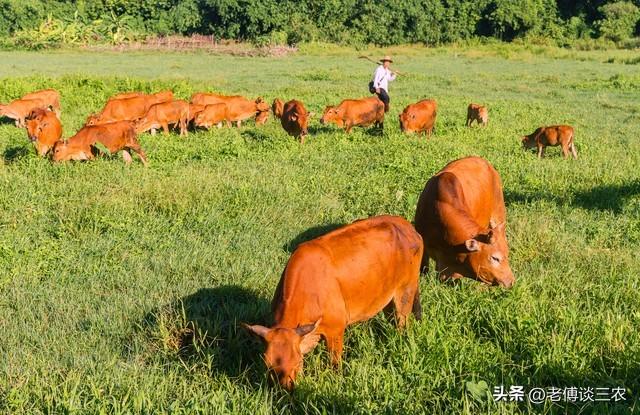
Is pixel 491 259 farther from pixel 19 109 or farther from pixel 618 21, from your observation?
pixel 618 21

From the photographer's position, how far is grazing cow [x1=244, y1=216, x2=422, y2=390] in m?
3.81

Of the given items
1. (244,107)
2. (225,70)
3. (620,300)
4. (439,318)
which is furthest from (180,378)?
(225,70)

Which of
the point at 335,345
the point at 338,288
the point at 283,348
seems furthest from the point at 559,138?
the point at 283,348

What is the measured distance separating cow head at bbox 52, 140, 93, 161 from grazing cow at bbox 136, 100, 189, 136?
3.37 m

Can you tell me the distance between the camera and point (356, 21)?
55438mm

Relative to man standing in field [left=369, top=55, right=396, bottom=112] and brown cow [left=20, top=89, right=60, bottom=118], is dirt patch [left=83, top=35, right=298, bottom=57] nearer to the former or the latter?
brown cow [left=20, top=89, right=60, bottom=118]

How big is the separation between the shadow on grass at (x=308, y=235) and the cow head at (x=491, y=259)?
6.74ft

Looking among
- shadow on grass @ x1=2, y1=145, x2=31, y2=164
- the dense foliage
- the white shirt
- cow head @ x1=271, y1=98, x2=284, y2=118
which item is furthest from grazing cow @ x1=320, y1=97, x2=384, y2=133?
the dense foliage

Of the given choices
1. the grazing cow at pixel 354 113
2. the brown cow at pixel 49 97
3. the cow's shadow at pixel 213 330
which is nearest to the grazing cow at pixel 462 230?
the cow's shadow at pixel 213 330

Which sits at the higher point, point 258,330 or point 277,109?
point 258,330

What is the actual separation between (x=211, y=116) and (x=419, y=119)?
5.07 metres

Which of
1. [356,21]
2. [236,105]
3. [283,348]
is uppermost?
[356,21]

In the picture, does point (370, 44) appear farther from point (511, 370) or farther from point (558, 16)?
point (511, 370)

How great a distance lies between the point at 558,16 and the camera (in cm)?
5897
